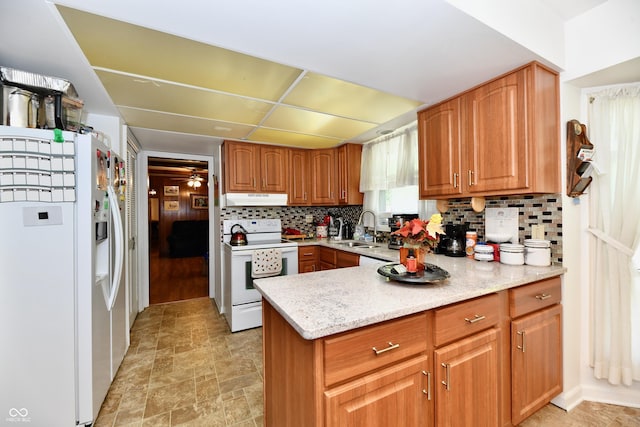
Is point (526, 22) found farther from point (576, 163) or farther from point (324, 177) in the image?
point (324, 177)

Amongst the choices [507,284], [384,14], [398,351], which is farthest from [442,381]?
[384,14]

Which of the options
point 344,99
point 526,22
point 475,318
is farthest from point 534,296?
point 344,99

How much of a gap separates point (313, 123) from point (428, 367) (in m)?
2.26

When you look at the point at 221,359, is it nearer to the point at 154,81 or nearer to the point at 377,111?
the point at 154,81

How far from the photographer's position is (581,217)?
1.75 m

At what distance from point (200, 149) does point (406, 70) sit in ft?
9.75

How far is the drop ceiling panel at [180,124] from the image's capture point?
235cm

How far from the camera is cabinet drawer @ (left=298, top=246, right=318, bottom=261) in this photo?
3.23 m

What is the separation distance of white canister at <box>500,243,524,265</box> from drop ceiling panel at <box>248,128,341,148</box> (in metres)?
2.21

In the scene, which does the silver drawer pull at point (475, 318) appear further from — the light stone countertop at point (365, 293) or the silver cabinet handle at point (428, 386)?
the silver cabinet handle at point (428, 386)

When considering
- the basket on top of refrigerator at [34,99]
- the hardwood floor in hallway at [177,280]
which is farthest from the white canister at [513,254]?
the hardwood floor in hallway at [177,280]

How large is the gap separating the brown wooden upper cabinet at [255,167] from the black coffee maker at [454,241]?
2074 mm

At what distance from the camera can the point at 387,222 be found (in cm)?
325

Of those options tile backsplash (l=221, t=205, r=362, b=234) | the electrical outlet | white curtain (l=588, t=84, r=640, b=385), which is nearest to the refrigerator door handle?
tile backsplash (l=221, t=205, r=362, b=234)
